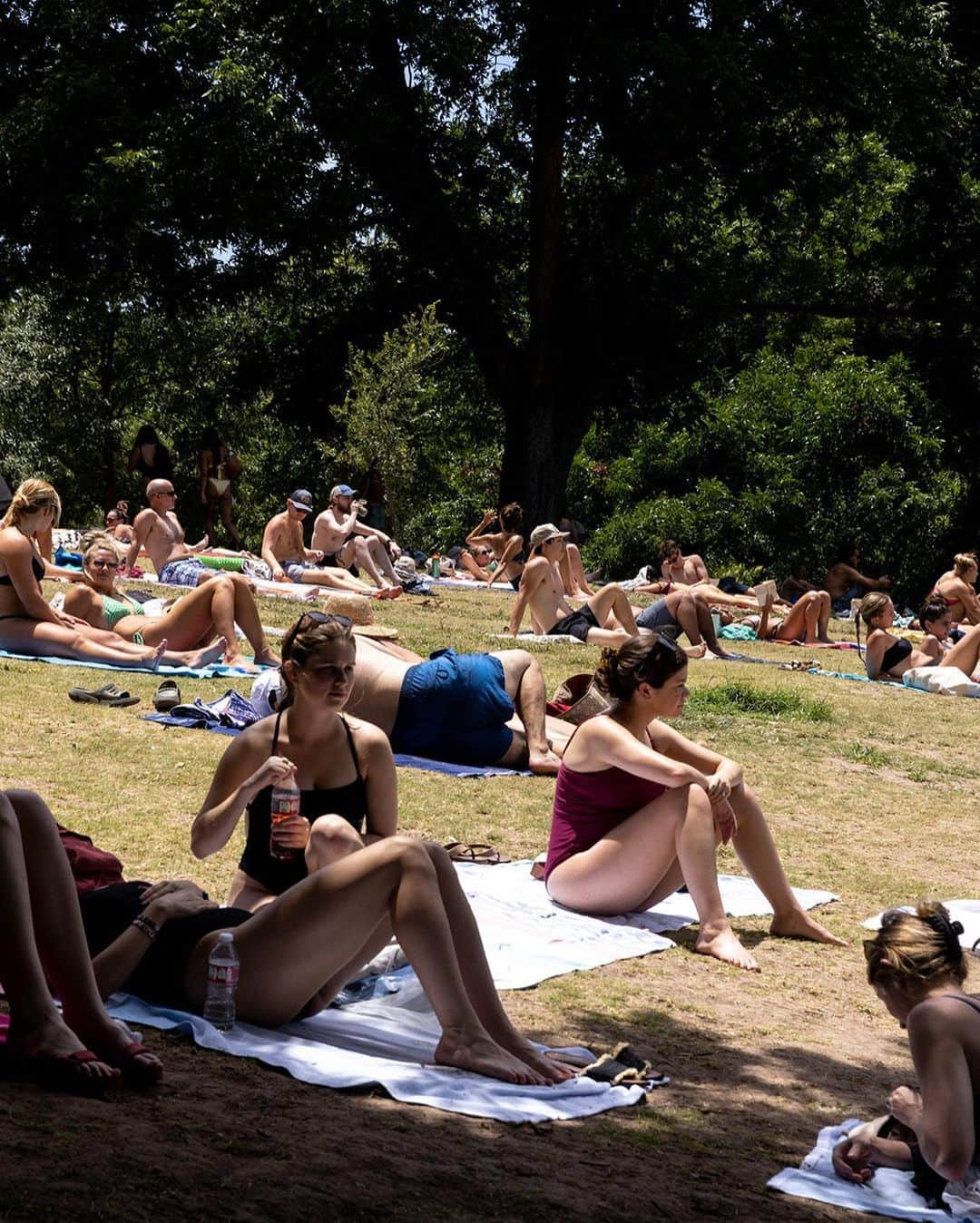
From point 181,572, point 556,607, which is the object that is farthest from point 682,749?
point 181,572

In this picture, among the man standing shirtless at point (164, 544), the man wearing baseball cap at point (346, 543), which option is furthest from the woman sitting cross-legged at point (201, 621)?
the man wearing baseball cap at point (346, 543)

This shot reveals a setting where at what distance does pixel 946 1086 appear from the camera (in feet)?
12.6

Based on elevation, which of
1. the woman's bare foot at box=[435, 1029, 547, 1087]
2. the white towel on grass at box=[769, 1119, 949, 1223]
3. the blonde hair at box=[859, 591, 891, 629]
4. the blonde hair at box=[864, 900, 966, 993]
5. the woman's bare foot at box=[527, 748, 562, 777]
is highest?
the blonde hair at box=[859, 591, 891, 629]

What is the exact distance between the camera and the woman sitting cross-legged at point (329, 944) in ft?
14.5

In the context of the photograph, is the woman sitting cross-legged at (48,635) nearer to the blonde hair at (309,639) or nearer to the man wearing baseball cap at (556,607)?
the man wearing baseball cap at (556,607)

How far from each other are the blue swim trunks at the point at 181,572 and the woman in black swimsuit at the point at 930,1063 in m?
14.8

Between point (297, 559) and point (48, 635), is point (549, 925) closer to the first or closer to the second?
point (48, 635)

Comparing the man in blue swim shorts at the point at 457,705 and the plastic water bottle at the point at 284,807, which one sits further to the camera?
the man in blue swim shorts at the point at 457,705

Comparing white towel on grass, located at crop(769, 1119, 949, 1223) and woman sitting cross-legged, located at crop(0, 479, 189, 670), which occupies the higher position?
woman sitting cross-legged, located at crop(0, 479, 189, 670)

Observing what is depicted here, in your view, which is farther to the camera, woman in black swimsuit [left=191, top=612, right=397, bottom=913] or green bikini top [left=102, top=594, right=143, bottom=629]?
green bikini top [left=102, top=594, right=143, bottom=629]

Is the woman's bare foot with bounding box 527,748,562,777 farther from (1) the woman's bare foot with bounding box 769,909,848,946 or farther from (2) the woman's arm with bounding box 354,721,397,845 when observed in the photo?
(2) the woman's arm with bounding box 354,721,397,845

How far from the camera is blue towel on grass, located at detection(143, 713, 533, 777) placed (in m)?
9.40

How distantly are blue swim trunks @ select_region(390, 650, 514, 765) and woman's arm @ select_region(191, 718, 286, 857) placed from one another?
4056 mm

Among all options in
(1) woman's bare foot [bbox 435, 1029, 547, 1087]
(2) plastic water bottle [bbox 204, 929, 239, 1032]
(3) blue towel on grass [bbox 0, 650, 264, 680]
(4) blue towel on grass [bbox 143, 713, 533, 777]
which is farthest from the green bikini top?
(1) woman's bare foot [bbox 435, 1029, 547, 1087]
